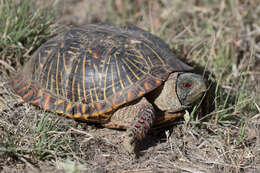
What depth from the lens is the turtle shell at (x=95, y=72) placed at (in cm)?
297

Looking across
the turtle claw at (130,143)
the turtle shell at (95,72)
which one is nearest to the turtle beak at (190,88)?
the turtle shell at (95,72)

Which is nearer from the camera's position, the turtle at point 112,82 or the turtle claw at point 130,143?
the turtle claw at point 130,143

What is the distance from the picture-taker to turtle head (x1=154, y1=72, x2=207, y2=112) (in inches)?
118

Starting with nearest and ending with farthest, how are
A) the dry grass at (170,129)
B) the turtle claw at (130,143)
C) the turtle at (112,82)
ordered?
the dry grass at (170,129)
the turtle claw at (130,143)
the turtle at (112,82)

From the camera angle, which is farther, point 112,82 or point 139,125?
point 112,82

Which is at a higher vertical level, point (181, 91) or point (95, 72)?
point (95, 72)

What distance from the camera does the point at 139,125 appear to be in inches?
109

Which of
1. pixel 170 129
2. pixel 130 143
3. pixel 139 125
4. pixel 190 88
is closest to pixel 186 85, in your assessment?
pixel 190 88

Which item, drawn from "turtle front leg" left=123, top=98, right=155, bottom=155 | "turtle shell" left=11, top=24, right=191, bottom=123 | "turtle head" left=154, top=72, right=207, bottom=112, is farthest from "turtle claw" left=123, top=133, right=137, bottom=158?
"turtle head" left=154, top=72, right=207, bottom=112

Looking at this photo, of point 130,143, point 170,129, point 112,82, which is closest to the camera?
point 130,143

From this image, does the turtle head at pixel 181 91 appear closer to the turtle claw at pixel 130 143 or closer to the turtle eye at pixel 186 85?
the turtle eye at pixel 186 85

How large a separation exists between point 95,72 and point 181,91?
91cm

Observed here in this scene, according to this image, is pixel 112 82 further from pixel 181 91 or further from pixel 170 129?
pixel 170 129

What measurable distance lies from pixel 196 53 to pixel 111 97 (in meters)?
1.70
